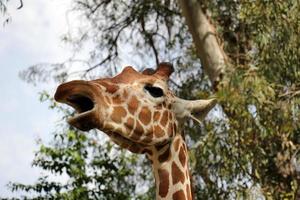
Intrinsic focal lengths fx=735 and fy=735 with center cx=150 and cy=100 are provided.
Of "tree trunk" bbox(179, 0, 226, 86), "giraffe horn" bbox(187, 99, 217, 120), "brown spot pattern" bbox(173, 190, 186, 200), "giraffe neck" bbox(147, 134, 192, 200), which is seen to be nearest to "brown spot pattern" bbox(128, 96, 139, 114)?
"giraffe neck" bbox(147, 134, 192, 200)

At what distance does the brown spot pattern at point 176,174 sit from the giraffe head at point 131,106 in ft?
0.47

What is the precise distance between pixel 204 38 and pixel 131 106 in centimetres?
628

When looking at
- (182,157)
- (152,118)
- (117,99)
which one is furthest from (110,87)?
(182,157)

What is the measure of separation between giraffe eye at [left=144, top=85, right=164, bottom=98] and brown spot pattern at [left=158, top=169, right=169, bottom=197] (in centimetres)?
39

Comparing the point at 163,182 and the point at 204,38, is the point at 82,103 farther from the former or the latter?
the point at 204,38

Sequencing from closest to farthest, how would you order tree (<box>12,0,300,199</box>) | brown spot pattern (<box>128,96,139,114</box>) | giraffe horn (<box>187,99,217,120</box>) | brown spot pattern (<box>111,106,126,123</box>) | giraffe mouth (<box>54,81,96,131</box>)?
giraffe mouth (<box>54,81,96,131</box>) < brown spot pattern (<box>111,106,126,123</box>) < brown spot pattern (<box>128,96,139,114</box>) < giraffe horn (<box>187,99,217,120</box>) < tree (<box>12,0,300,199</box>)

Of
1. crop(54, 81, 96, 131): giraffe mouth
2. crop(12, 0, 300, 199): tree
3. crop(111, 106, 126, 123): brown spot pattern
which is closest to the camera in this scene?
crop(54, 81, 96, 131): giraffe mouth

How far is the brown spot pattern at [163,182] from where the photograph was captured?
3.65 m

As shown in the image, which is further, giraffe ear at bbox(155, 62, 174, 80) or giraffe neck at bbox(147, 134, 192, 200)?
giraffe ear at bbox(155, 62, 174, 80)

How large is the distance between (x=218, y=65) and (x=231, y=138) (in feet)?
5.21

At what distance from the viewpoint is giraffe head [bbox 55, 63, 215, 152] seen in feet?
10.5

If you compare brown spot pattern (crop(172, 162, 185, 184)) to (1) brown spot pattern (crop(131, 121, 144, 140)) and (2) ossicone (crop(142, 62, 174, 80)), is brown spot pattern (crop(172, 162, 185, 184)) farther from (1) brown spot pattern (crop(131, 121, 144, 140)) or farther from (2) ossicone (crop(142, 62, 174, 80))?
(2) ossicone (crop(142, 62, 174, 80))

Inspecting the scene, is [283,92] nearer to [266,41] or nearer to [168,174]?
[266,41]

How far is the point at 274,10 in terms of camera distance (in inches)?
341
